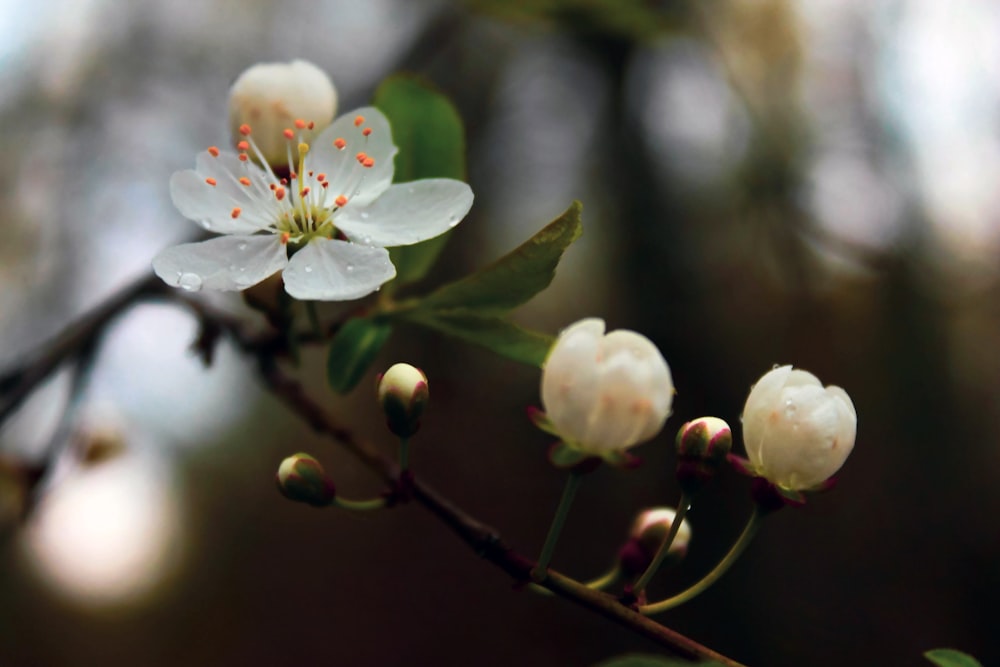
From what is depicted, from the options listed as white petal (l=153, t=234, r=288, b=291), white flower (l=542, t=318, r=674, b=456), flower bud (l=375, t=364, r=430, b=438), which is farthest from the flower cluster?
white flower (l=542, t=318, r=674, b=456)

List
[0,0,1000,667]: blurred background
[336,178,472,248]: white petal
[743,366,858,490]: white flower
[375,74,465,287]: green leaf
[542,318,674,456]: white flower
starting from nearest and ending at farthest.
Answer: [542,318,674,456]: white flower → [743,366,858,490]: white flower → [336,178,472,248]: white petal → [375,74,465,287]: green leaf → [0,0,1000,667]: blurred background

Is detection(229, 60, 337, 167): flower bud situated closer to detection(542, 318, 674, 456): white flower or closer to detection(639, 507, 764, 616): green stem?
detection(542, 318, 674, 456): white flower

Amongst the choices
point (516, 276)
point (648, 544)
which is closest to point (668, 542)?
point (648, 544)

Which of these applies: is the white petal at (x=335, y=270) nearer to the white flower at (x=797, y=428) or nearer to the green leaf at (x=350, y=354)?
the green leaf at (x=350, y=354)

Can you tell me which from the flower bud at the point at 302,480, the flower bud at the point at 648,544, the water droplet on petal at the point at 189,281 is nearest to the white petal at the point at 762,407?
the flower bud at the point at 648,544

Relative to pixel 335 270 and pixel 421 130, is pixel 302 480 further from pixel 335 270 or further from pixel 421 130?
pixel 421 130

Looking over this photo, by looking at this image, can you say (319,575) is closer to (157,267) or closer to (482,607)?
(482,607)
